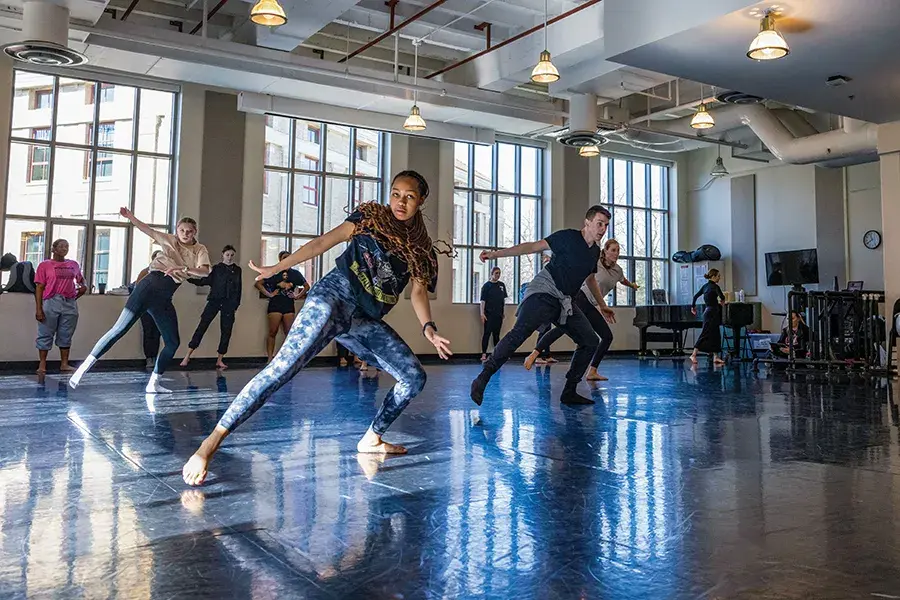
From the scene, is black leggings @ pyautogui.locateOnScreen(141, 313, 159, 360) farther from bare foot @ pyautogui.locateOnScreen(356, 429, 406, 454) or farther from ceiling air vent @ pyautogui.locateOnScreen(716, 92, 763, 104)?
ceiling air vent @ pyautogui.locateOnScreen(716, 92, 763, 104)

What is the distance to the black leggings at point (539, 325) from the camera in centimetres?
517

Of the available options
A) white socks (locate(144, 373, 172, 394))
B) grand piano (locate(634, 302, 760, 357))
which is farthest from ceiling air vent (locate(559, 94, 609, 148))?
white socks (locate(144, 373, 172, 394))

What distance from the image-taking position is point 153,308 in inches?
228

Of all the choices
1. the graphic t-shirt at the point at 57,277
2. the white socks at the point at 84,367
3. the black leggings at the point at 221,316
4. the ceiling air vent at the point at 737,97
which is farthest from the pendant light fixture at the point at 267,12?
the ceiling air vent at the point at 737,97

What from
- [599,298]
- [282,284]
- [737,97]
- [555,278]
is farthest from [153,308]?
[737,97]

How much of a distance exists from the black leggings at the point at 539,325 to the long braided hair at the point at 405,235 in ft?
5.69

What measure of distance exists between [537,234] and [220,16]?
756 centimetres

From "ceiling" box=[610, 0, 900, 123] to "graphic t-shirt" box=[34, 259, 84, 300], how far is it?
6.98 m

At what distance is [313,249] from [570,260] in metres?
2.75

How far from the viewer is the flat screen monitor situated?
49.6ft

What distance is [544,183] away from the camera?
1573cm

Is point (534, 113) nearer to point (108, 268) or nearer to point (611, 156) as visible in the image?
point (611, 156)

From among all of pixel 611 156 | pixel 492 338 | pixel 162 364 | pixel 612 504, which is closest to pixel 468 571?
pixel 612 504

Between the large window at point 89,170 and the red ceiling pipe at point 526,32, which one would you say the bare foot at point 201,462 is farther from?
the large window at point 89,170
